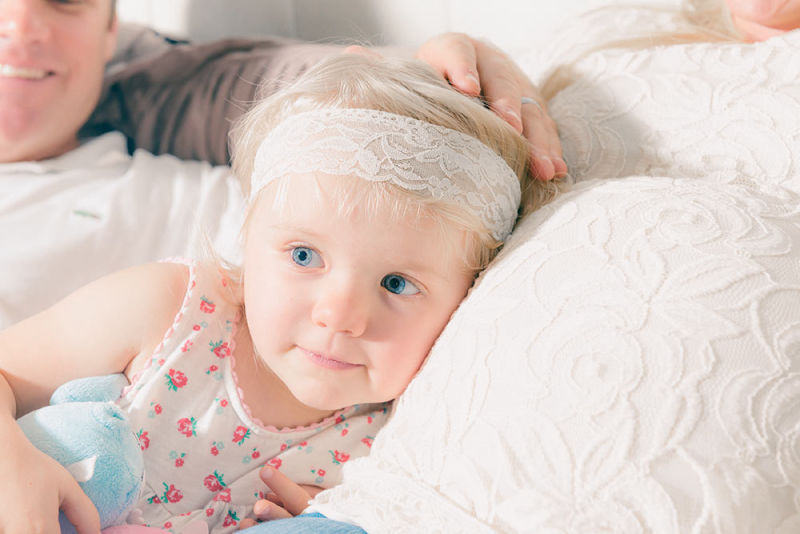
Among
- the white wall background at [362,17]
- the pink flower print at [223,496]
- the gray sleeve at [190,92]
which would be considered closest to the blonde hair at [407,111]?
the pink flower print at [223,496]

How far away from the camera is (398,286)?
966 mm

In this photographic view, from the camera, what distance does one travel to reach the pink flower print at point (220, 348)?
3.69ft

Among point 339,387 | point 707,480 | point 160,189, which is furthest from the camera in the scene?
point 160,189

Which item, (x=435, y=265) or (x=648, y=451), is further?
(x=435, y=265)

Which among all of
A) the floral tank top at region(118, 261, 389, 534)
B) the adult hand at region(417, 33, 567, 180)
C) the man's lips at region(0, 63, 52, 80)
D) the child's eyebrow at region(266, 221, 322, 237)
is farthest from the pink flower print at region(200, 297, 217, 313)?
the man's lips at region(0, 63, 52, 80)

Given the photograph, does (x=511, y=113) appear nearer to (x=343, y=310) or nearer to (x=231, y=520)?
(x=343, y=310)

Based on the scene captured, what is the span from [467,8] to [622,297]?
1.32m

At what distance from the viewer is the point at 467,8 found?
6.19 ft

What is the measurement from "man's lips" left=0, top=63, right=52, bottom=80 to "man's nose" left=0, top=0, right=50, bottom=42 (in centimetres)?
6

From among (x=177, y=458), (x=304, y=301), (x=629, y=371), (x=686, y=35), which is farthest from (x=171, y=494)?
(x=686, y=35)

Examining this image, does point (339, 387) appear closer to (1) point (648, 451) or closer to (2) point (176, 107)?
(1) point (648, 451)

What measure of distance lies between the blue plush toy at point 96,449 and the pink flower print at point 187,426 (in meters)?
0.17

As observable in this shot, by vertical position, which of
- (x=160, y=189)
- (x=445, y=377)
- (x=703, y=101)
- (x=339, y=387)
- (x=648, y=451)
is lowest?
(x=160, y=189)

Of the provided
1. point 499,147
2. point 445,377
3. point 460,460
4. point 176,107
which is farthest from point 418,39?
point 460,460
